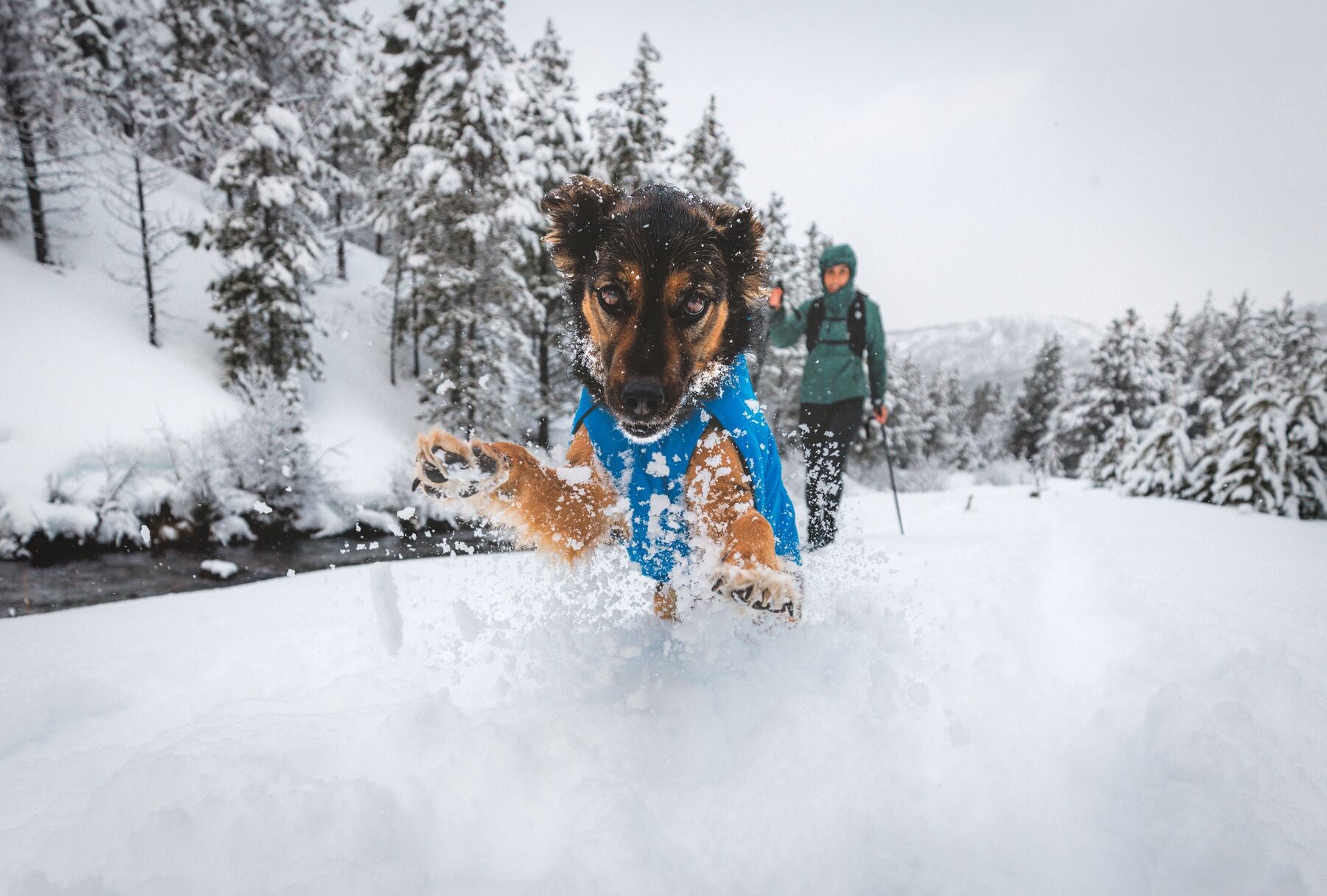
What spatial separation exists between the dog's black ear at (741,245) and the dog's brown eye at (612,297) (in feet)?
1.81

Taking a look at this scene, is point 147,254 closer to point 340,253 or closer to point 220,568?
point 340,253

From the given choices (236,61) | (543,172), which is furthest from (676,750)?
(236,61)

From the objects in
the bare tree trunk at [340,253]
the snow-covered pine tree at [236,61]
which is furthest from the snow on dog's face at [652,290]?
the bare tree trunk at [340,253]

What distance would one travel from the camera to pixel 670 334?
216 centimetres

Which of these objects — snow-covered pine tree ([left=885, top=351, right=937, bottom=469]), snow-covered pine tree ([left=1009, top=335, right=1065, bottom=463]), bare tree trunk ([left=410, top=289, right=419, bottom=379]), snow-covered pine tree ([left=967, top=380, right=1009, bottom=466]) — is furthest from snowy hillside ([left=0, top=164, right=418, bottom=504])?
snow-covered pine tree ([left=967, top=380, right=1009, bottom=466])

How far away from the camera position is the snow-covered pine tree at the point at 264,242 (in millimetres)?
15508

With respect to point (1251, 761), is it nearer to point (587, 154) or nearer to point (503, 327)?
point (503, 327)

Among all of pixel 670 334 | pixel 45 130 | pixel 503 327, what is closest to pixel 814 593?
pixel 670 334

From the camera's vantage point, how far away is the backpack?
4.83m

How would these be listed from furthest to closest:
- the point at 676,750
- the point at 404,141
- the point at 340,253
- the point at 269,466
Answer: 1. the point at 340,253
2. the point at 404,141
3. the point at 269,466
4. the point at 676,750

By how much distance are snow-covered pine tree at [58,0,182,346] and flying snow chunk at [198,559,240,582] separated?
37.1 feet

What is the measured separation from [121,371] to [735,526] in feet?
56.4

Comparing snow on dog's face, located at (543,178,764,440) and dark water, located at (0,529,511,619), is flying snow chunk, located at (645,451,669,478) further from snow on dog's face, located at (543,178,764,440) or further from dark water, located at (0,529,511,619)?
dark water, located at (0,529,511,619)

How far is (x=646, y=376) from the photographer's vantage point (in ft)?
6.53
